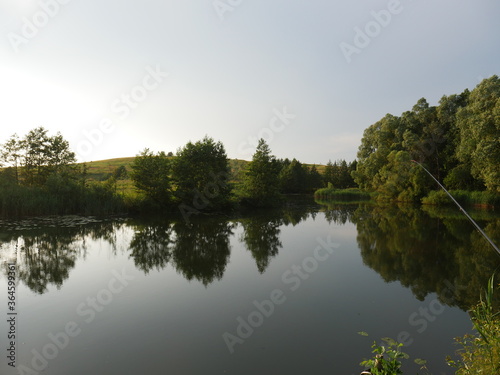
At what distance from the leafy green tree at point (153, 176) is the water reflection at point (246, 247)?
29.1ft

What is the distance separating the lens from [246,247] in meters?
13.8

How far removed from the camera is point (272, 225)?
2134 centimetres

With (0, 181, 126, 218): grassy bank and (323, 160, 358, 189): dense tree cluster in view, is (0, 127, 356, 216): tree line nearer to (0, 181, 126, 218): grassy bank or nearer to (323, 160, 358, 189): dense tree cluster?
(0, 181, 126, 218): grassy bank

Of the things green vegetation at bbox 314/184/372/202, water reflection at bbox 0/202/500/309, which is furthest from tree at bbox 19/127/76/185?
green vegetation at bbox 314/184/372/202

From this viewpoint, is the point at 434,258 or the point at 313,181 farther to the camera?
the point at 313,181

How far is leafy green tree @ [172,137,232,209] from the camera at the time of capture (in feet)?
98.5

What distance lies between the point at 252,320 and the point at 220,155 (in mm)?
27423

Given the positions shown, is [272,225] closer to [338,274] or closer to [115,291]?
[338,274]

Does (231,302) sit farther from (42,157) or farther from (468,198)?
(468,198)

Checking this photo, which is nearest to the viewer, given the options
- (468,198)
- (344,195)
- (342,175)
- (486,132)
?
(486,132)

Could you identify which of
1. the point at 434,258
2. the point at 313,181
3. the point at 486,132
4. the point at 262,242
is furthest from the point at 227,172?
the point at 313,181

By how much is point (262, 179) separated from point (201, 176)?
881 cm

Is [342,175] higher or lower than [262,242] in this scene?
higher

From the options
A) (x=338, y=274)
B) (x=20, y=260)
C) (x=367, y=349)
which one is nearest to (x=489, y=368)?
(x=367, y=349)
